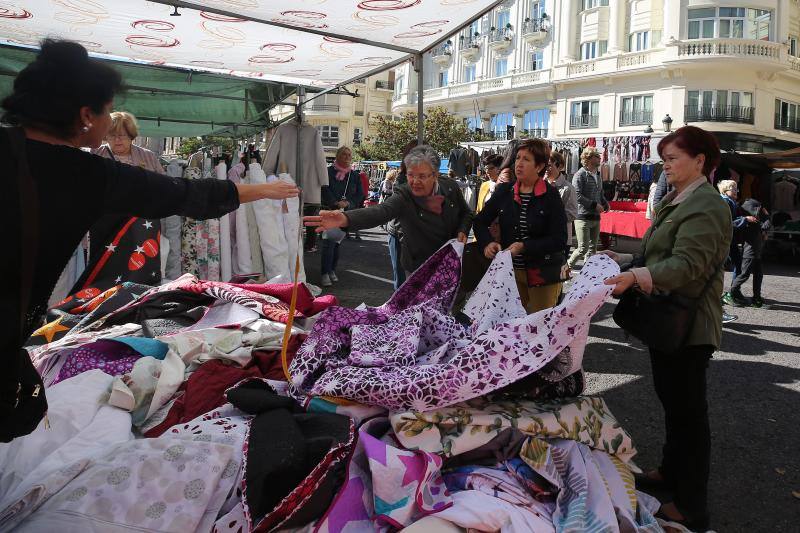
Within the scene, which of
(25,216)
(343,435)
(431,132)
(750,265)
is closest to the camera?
(25,216)

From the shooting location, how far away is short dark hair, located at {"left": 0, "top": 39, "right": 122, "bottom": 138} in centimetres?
154

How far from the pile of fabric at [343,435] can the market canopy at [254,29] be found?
2436 mm

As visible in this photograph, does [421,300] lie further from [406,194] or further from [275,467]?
[275,467]

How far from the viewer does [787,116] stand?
3144cm

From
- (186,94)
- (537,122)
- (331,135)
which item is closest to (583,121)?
(537,122)

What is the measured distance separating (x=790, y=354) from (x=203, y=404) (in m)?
5.33

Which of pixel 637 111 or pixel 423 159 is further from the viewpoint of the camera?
pixel 637 111

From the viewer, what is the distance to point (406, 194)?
13.1ft

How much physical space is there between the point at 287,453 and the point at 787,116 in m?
37.3

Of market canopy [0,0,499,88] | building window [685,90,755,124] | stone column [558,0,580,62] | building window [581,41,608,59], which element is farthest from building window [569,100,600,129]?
market canopy [0,0,499,88]

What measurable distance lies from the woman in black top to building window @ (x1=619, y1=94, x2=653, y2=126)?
110 feet

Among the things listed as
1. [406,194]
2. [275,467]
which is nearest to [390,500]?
[275,467]

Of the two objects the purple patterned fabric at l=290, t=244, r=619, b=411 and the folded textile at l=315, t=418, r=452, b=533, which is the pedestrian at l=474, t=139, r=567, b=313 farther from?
the folded textile at l=315, t=418, r=452, b=533

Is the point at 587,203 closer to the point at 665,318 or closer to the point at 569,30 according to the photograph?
the point at 665,318
